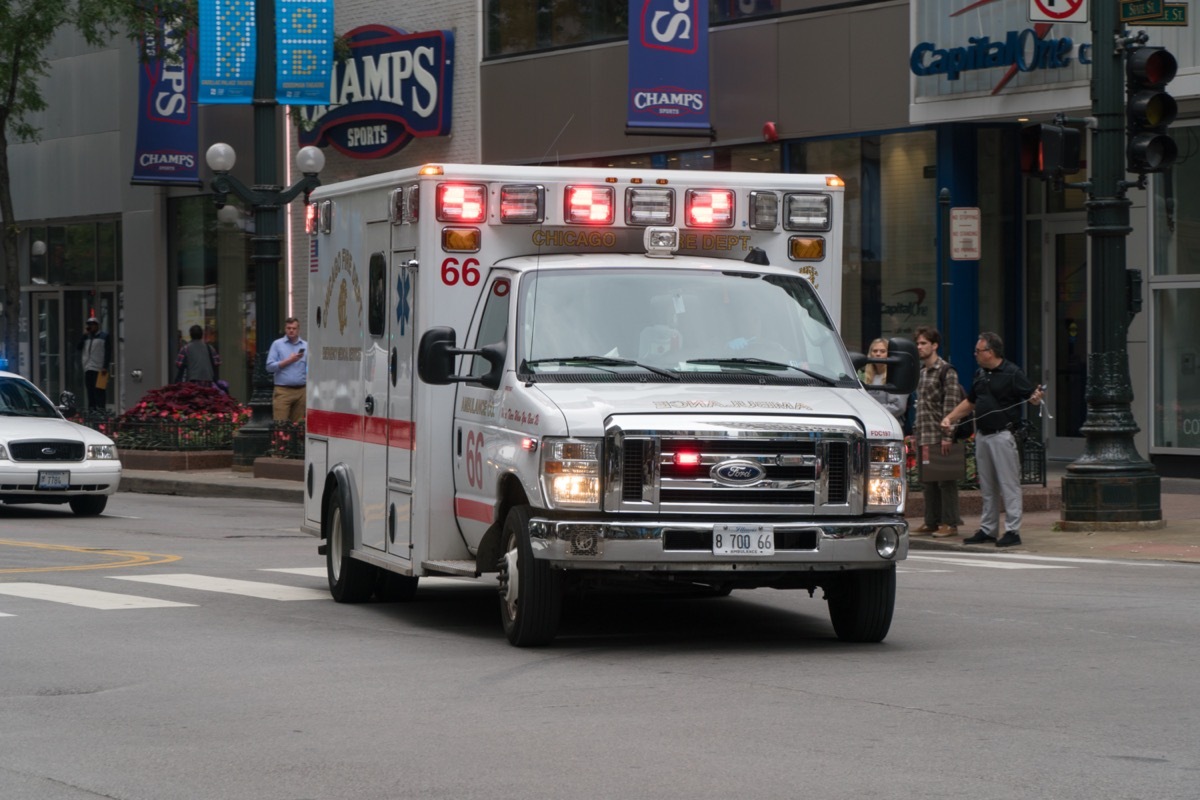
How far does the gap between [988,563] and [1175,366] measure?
825 cm

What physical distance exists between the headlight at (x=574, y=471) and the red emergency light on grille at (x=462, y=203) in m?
1.93

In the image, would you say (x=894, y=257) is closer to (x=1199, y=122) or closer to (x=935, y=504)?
(x=1199, y=122)

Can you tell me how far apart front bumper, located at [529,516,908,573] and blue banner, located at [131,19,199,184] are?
93.5ft

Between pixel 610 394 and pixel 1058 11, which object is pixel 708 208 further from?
pixel 1058 11

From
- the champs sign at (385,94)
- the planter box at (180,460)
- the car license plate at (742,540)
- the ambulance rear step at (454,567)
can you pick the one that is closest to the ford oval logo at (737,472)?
the car license plate at (742,540)

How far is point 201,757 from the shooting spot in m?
7.88

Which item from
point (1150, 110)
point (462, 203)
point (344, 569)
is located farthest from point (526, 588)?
point (1150, 110)

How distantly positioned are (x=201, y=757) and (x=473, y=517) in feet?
12.1

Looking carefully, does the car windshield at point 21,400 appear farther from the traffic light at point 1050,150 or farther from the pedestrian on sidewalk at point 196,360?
the traffic light at point 1050,150

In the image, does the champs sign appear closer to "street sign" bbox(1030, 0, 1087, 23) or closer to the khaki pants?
the khaki pants

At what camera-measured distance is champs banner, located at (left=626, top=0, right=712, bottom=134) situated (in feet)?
88.2

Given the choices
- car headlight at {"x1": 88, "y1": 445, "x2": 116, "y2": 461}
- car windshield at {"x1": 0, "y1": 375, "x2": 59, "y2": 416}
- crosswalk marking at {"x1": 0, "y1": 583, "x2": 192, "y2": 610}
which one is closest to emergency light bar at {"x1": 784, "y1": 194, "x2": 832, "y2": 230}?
crosswalk marking at {"x1": 0, "y1": 583, "x2": 192, "y2": 610}

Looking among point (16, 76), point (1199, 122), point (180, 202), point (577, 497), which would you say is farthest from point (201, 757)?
point (180, 202)

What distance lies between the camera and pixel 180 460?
28.2 meters
